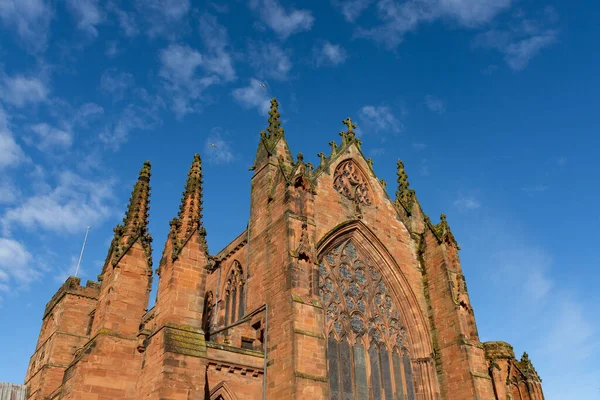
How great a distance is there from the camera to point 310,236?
59.4 feet

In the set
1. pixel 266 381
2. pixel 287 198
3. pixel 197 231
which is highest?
pixel 287 198

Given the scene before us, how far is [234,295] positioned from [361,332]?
5.31 meters

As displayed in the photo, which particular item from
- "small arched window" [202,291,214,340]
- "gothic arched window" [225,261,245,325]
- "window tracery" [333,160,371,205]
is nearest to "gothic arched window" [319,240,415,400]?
"window tracery" [333,160,371,205]

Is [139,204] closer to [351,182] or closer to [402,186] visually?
[351,182]

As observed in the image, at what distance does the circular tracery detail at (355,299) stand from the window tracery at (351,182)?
235cm

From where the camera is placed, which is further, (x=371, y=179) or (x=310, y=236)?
(x=371, y=179)

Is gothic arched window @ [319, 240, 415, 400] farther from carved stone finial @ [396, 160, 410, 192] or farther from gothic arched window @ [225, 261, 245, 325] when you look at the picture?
carved stone finial @ [396, 160, 410, 192]

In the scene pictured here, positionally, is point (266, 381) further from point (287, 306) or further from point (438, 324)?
point (438, 324)

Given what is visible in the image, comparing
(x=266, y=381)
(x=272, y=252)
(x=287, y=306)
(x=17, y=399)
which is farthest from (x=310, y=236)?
(x=17, y=399)

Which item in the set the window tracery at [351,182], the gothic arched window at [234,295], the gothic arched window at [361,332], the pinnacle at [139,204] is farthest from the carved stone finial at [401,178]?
the pinnacle at [139,204]

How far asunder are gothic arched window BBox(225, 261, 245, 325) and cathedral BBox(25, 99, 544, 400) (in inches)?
2.9

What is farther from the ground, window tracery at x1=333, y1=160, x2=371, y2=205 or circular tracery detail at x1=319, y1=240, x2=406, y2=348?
window tracery at x1=333, y1=160, x2=371, y2=205

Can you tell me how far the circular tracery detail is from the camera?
1895 centimetres

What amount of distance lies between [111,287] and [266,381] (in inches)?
223
